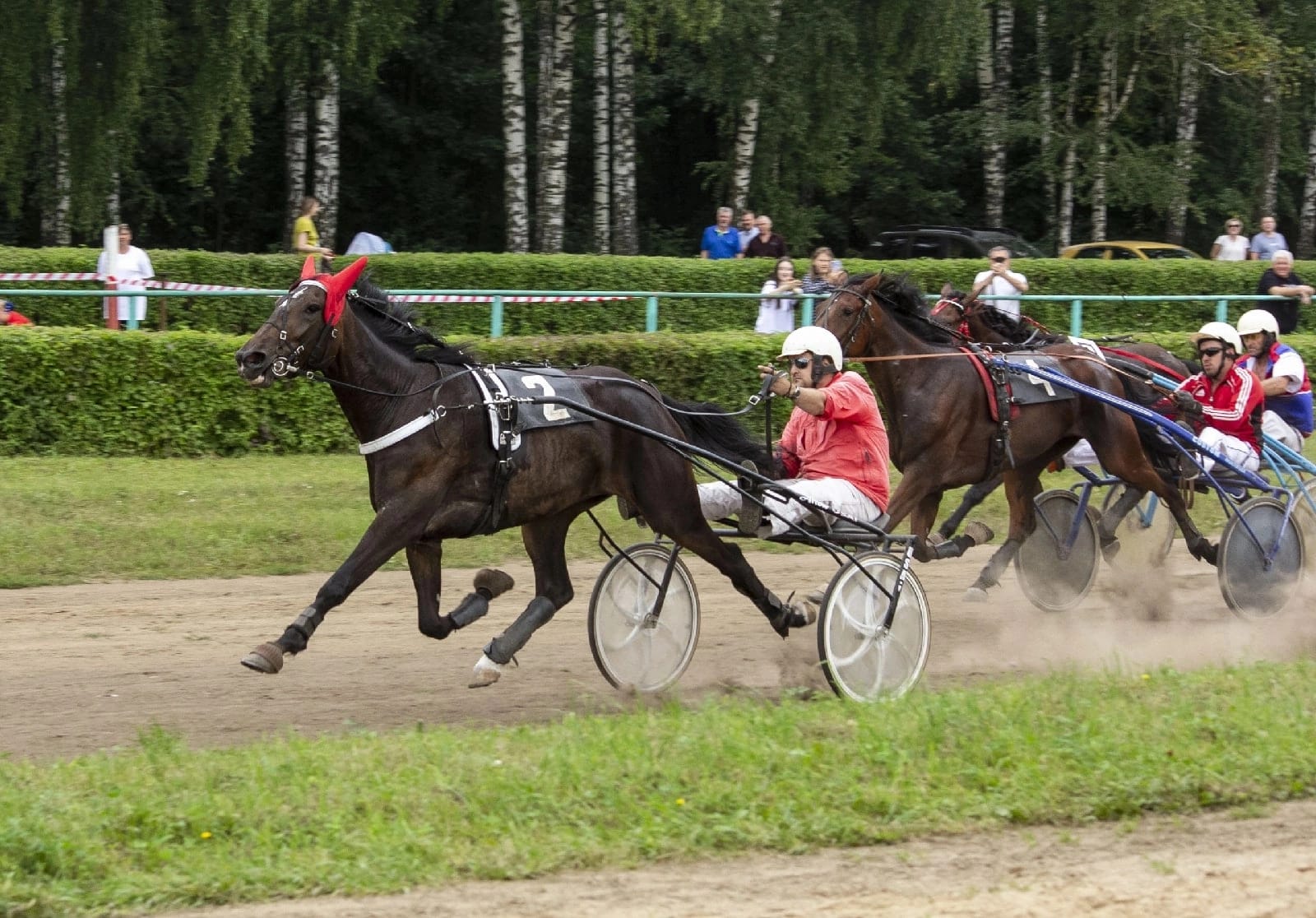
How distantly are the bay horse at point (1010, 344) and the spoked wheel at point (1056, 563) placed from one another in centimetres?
36

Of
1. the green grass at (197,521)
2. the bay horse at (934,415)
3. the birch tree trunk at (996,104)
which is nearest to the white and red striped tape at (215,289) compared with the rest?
the green grass at (197,521)

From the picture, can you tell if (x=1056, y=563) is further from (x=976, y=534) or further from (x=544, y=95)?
(x=544, y=95)

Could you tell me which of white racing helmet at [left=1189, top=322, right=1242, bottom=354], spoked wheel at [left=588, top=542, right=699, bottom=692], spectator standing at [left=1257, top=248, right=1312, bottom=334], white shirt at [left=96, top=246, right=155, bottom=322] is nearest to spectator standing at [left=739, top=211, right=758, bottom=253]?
spectator standing at [left=1257, top=248, right=1312, bottom=334]

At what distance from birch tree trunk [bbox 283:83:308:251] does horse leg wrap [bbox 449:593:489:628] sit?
15680mm

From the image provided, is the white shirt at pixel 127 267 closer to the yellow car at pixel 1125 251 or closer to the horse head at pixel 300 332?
the horse head at pixel 300 332

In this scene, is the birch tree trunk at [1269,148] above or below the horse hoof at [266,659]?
above

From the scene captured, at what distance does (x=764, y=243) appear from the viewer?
17.5 meters

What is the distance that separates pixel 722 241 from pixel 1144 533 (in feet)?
29.3

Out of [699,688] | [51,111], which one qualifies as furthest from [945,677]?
[51,111]

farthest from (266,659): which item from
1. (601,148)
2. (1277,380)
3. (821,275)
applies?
(601,148)

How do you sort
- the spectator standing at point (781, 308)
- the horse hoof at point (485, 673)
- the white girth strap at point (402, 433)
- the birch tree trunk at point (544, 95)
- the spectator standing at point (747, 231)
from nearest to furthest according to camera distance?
the white girth strap at point (402, 433) → the horse hoof at point (485, 673) → the spectator standing at point (781, 308) → the spectator standing at point (747, 231) → the birch tree trunk at point (544, 95)

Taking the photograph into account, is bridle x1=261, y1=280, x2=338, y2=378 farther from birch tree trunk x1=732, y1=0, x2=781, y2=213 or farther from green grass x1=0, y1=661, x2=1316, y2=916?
birch tree trunk x1=732, y1=0, x2=781, y2=213

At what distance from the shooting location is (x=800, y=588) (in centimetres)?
984

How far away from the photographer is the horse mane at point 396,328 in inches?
274
